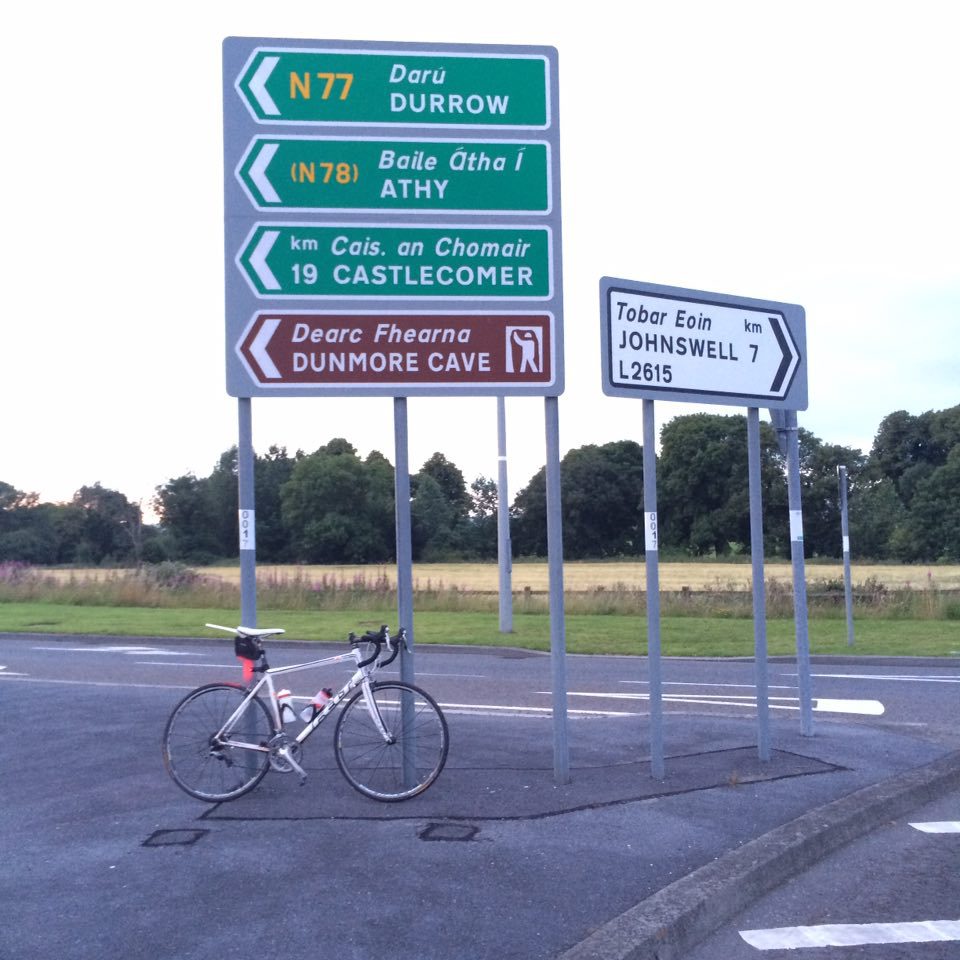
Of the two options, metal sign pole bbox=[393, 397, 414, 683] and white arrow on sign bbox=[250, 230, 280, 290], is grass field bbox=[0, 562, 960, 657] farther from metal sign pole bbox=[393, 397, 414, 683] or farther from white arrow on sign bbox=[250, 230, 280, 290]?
white arrow on sign bbox=[250, 230, 280, 290]

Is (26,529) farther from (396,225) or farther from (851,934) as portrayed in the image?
(851,934)

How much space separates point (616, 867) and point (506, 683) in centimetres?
895

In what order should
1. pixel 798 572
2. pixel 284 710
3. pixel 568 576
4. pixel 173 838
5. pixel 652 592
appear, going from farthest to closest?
pixel 568 576 → pixel 798 572 → pixel 652 592 → pixel 284 710 → pixel 173 838

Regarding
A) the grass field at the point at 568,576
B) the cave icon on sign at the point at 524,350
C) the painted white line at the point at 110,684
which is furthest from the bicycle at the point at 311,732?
the grass field at the point at 568,576

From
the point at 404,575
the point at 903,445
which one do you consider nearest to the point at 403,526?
the point at 404,575

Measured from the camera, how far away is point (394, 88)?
25.0ft

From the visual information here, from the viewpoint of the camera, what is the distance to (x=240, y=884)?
5.37 metres

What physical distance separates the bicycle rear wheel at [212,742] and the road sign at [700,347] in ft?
10.1

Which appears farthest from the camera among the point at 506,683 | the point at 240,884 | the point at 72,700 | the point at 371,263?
the point at 506,683

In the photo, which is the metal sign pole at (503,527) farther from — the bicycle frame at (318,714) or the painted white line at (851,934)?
the painted white line at (851,934)

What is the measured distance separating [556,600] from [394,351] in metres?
1.90

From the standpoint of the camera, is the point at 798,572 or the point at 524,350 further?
the point at 798,572

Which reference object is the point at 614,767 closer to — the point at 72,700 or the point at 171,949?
the point at 171,949

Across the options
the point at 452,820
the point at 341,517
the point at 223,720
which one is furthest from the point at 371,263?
the point at 341,517
